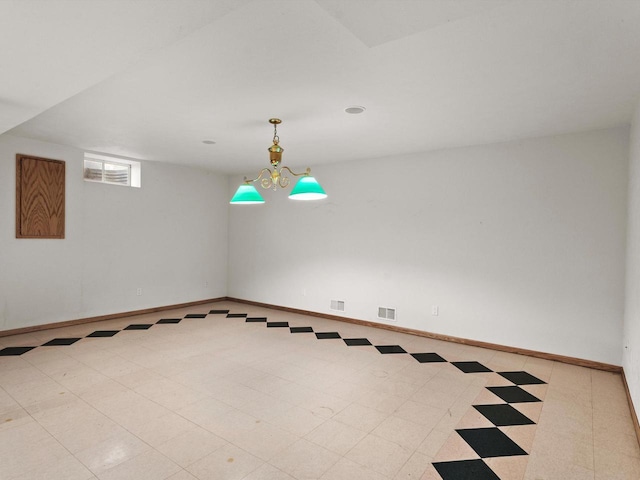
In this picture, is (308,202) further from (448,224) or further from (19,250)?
(19,250)

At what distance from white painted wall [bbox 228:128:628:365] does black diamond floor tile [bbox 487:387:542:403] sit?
1.20m

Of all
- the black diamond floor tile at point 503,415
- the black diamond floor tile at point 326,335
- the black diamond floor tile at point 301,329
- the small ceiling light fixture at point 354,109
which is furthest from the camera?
the black diamond floor tile at point 301,329

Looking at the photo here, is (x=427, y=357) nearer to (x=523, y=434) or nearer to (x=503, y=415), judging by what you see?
(x=503, y=415)

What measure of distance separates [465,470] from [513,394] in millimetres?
1335

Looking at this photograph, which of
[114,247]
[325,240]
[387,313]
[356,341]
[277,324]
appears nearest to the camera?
[356,341]

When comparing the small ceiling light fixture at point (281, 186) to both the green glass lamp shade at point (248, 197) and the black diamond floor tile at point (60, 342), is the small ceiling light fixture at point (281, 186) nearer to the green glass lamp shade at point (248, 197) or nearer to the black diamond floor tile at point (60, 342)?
the green glass lamp shade at point (248, 197)

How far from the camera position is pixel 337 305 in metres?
5.73

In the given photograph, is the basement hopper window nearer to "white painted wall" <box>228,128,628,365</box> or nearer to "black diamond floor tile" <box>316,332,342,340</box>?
"white painted wall" <box>228,128,628,365</box>

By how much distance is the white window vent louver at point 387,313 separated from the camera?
5168 mm

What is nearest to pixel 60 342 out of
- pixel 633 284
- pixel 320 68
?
pixel 320 68

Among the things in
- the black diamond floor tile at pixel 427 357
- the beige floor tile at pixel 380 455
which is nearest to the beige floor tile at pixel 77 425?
the beige floor tile at pixel 380 455

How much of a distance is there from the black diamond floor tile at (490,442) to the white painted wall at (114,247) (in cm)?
527

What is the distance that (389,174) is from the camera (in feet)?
17.0

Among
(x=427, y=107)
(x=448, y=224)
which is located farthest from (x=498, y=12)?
(x=448, y=224)
